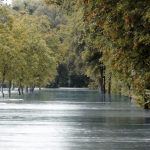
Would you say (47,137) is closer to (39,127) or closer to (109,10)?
(39,127)

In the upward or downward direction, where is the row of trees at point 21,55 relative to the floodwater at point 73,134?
upward

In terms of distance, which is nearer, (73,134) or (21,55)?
(73,134)

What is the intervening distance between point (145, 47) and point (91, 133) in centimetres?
559

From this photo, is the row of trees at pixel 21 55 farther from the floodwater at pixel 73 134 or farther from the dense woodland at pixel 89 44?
the floodwater at pixel 73 134

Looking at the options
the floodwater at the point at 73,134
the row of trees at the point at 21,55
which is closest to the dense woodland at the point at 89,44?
the row of trees at the point at 21,55

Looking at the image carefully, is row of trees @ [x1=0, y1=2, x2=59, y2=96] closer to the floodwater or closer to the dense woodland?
the dense woodland

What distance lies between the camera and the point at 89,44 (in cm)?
3622

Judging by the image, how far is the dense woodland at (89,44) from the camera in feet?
57.0

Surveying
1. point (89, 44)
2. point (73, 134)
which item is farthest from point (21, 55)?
point (73, 134)

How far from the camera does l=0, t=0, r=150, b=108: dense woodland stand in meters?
17.4

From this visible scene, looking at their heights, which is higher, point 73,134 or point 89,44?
point 89,44

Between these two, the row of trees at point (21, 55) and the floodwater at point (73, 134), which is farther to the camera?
the row of trees at point (21, 55)

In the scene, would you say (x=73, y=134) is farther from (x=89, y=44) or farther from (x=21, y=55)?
(x=21, y=55)

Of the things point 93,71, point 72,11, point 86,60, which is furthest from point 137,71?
point 93,71
